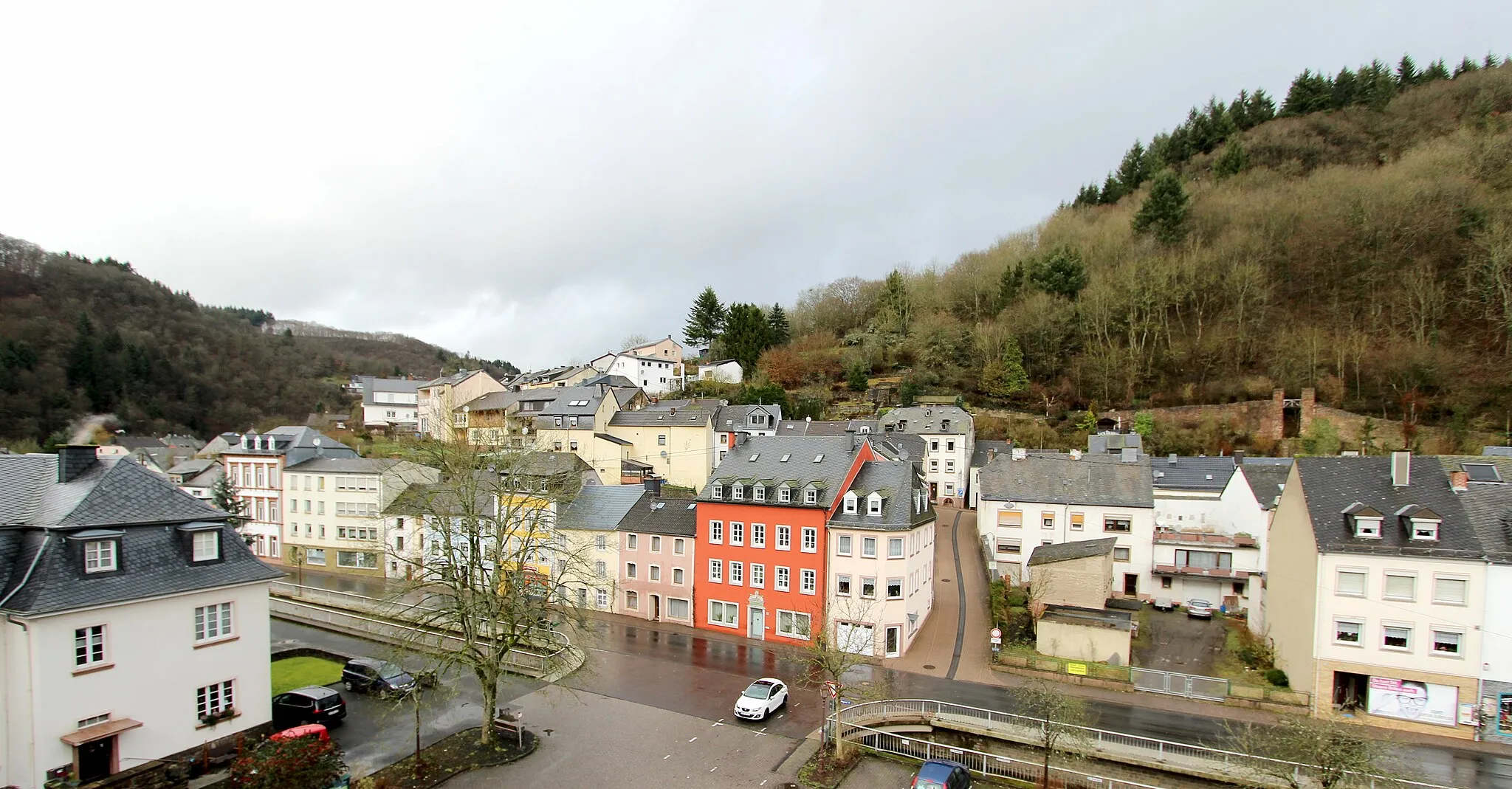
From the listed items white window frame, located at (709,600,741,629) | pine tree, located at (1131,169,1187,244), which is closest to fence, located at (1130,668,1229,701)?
white window frame, located at (709,600,741,629)

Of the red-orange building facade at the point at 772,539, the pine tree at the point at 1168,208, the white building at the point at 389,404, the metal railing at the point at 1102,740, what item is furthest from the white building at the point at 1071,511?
the white building at the point at 389,404

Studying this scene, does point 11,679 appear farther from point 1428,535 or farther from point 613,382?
point 613,382

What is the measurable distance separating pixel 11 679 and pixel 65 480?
5050 mm

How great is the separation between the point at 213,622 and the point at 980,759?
22036 millimetres

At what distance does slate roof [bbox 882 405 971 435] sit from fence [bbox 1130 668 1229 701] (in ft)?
111

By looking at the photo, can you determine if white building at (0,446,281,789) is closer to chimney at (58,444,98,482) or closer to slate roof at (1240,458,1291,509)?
chimney at (58,444,98,482)

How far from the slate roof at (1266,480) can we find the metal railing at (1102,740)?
20314mm

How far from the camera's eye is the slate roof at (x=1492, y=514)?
21922 mm

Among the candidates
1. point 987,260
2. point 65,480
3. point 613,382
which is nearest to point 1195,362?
point 987,260

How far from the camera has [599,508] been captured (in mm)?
36969

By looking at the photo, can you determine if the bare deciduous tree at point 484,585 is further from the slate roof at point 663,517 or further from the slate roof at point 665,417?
the slate roof at point 665,417

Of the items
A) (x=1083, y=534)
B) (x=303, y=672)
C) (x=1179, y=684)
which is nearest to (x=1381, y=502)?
Result: (x=1179, y=684)

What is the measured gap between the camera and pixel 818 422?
6525cm

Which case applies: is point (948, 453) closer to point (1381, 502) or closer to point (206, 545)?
point (1381, 502)
